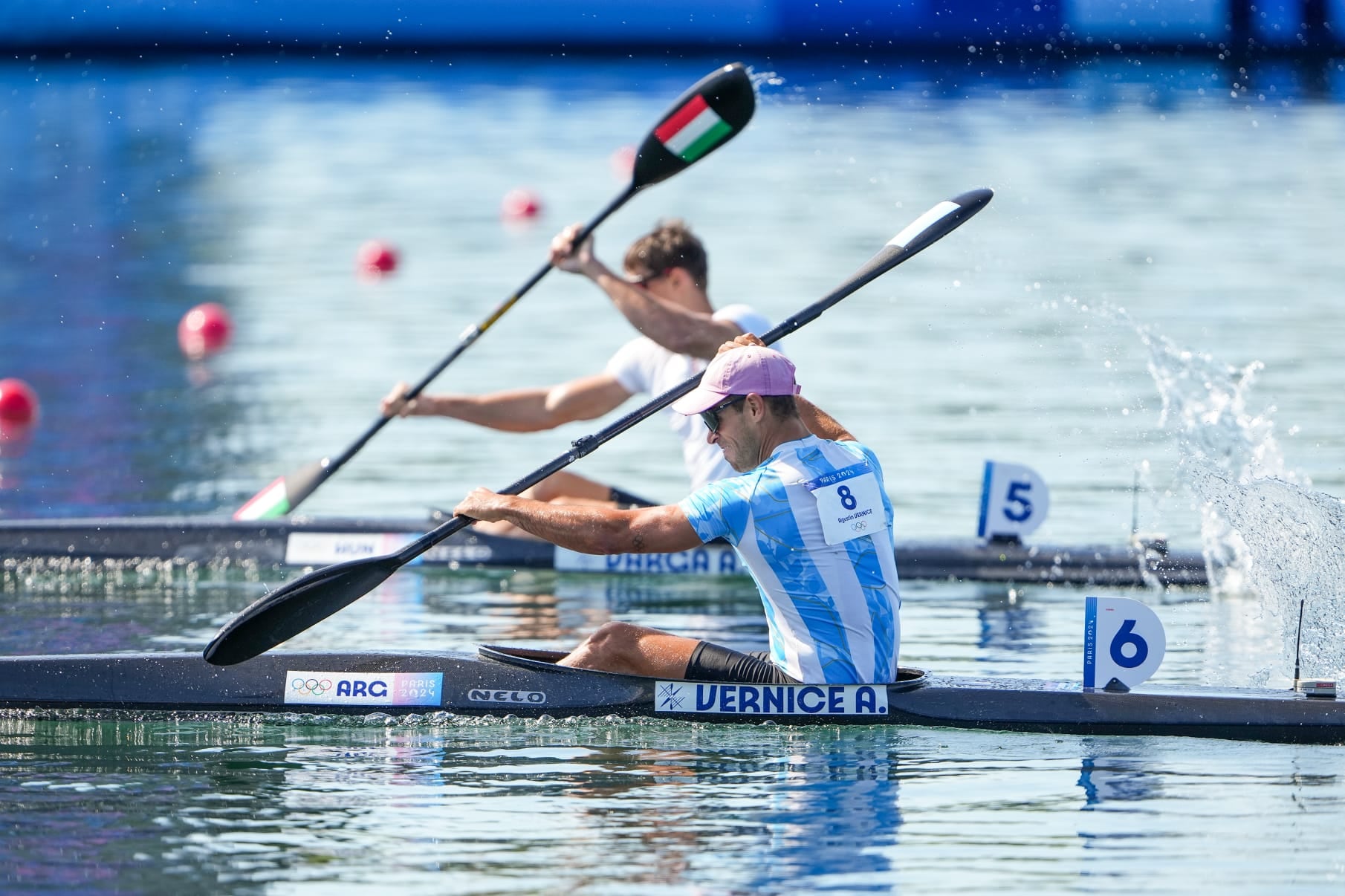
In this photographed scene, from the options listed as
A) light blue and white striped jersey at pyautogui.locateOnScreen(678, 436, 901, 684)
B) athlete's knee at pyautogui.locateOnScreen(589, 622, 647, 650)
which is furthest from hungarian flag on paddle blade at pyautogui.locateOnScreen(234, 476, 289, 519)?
light blue and white striped jersey at pyautogui.locateOnScreen(678, 436, 901, 684)

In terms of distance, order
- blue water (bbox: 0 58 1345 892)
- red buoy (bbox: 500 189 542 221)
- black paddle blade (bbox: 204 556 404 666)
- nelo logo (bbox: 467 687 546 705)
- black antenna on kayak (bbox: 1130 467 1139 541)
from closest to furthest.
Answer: blue water (bbox: 0 58 1345 892), nelo logo (bbox: 467 687 546 705), black paddle blade (bbox: 204 556 404 666), black antenna on kayak (bbox: 1130 467 1139 541), red buoy (bbox: 500 189 542 221)

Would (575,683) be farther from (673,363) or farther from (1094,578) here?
(1094,578)

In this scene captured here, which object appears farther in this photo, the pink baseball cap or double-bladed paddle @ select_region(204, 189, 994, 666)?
double-bladed paddle @ select_region(204, 189, 994, 666)

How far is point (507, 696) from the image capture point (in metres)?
7.34

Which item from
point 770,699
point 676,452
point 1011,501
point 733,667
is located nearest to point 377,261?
Result: point 676,452

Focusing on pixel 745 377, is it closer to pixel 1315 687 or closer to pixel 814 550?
pixel 814 550

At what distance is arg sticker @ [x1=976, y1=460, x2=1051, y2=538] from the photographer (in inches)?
A: 407

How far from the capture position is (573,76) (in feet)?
164

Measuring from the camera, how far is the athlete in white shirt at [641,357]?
371 inches

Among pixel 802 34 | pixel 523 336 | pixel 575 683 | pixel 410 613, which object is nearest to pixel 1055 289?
pixel 523 336

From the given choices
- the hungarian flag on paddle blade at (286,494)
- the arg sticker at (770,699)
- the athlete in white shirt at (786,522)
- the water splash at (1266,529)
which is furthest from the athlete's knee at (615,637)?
the hungarian flag on paddle blade at (286,494)

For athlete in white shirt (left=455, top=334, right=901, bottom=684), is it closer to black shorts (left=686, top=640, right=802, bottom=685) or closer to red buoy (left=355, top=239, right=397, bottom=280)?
black shorts (left=686, top=640, right=802, bottom=685)

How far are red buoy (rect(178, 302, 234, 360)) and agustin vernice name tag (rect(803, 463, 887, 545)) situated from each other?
12.2 meters

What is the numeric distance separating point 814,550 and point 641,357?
3648 mm
